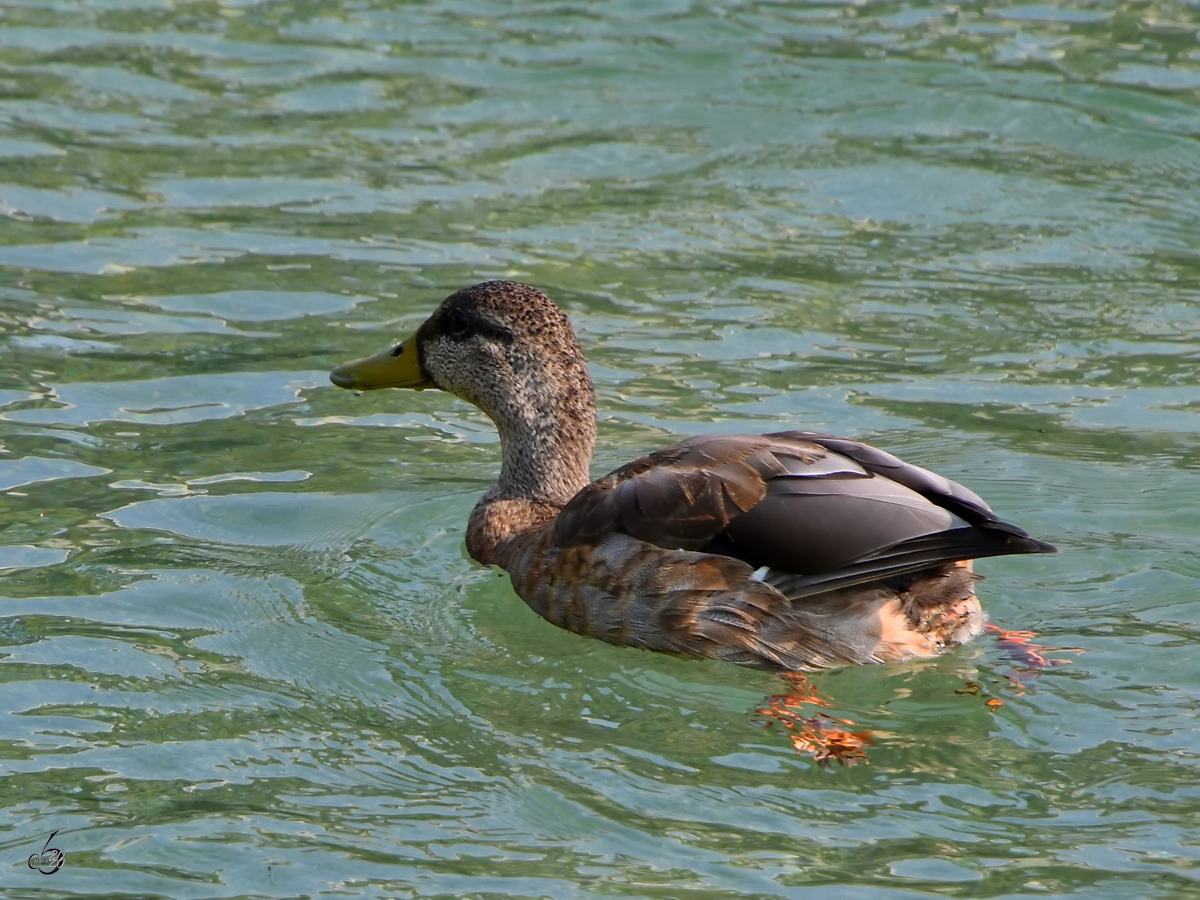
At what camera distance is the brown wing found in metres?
6.34

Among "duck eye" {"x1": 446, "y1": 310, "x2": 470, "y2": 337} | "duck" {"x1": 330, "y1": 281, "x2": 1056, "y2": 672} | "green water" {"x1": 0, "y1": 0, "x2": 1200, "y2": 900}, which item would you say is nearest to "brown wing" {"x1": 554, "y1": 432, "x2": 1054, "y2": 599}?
"duck" {"x1": 330, "y1": 281, "x2": 1056, "y2": 672}

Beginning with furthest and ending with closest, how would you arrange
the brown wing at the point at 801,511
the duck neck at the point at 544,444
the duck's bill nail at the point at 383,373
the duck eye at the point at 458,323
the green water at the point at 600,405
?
the duck's bill nail at the point at 383,373
the duck eye at the point at 458,323
the duck neck at the point at 544,444
the brown wing at the point at 801,511
the green water at the point at 600,405

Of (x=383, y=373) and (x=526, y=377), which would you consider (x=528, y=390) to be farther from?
(x=383, y=373)

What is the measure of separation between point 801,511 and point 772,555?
19 centimetres

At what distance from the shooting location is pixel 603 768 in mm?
5801

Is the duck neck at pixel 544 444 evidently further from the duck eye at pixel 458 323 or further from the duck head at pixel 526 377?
the duck eye at pixel 458 323

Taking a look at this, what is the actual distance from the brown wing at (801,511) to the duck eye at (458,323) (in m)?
1.40

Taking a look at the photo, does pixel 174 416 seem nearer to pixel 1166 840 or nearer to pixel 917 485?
pixel 917 485

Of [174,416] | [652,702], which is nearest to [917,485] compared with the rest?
[652,702]

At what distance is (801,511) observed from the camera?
21.4 ft

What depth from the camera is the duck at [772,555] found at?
6.40m

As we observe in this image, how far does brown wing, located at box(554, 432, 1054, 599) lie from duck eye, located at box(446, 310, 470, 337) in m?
1.40

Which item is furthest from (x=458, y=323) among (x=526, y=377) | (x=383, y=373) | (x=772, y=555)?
(x=772, y=555)

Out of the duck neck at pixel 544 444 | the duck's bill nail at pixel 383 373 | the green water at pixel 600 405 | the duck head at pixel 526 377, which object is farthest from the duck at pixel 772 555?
the duck's bill nail at pixel 383 373
